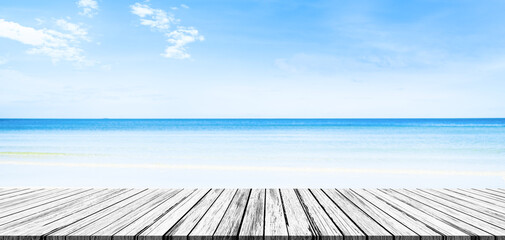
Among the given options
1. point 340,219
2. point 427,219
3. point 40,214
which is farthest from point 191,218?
point 427,219

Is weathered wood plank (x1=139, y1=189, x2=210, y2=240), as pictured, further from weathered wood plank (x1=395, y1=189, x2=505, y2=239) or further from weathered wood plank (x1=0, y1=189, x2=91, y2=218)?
weathered wood plank (x1=395, y1=189, x2=505, y2=239)

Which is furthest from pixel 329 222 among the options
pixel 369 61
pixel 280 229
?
pixel 369 61

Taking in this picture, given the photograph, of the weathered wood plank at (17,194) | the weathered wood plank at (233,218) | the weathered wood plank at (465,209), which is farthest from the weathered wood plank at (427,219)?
the weathered wood plank at (17,194)

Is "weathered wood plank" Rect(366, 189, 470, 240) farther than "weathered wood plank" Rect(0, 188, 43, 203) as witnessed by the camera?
No

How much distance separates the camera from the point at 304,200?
3.04 meters

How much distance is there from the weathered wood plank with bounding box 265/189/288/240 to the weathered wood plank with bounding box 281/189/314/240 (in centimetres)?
4

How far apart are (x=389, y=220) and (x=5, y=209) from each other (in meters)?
3.07

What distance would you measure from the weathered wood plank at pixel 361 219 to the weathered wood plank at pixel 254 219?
666 millimetres

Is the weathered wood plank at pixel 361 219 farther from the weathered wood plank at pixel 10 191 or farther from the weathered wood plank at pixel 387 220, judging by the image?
the weathered wood plank at pixel 10 191

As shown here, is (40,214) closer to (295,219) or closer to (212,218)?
(212,218)

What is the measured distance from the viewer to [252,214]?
2547 mm

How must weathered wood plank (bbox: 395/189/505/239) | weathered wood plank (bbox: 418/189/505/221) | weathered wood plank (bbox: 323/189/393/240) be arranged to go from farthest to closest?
weathered wood plank (bbox: 418/189/505/221) < weathered wood plank (bbox: 395/189/505/239) < weathered wood plank (bbox: 323/189/393/240)

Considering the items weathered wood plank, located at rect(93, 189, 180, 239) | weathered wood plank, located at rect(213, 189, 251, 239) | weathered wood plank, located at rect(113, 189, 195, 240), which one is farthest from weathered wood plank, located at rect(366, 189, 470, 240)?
weathered wood plank, located at rect(93, 189, 180, 239)

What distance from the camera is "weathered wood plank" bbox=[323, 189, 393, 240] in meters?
2.01
